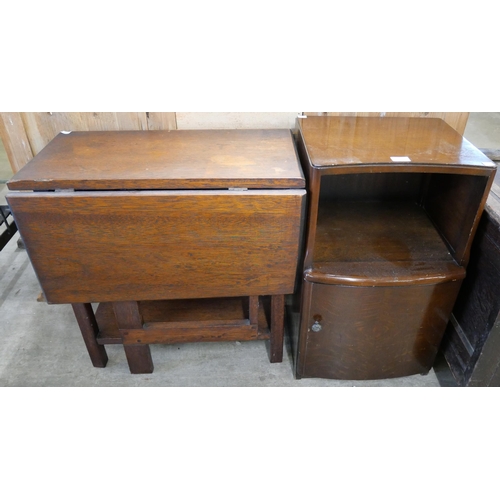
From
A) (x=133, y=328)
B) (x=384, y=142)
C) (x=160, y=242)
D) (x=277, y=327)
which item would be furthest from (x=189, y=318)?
(x=384, y=142)

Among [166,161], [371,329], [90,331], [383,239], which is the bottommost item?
[90,331]

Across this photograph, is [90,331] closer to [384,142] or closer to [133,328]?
[133,328]

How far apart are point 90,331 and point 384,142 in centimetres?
114

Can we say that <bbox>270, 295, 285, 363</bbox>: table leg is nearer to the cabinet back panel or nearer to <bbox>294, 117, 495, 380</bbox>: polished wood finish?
<bbox>294, 117, 495, 380</bbox>: polished wood finish

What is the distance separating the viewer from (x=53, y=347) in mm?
1629

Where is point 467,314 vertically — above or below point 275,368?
above

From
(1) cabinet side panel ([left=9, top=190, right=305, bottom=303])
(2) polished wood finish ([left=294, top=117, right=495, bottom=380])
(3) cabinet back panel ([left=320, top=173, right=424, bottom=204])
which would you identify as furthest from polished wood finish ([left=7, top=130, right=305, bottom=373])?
(3) cabinet back panel ([left=320, top=173, right=424, bottom=204])

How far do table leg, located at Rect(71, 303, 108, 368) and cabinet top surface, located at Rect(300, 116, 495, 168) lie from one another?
35.5 inches

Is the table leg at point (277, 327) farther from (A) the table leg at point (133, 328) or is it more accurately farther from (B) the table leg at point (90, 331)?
(B) the table leg at point (90, 331)

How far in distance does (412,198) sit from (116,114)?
112 cm

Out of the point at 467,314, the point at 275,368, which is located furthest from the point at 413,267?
the point at 275,368

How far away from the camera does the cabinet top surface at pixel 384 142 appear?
1053 mm

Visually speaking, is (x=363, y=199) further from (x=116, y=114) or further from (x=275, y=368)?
(x=116, y=114)

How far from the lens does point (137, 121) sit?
1.49 m
